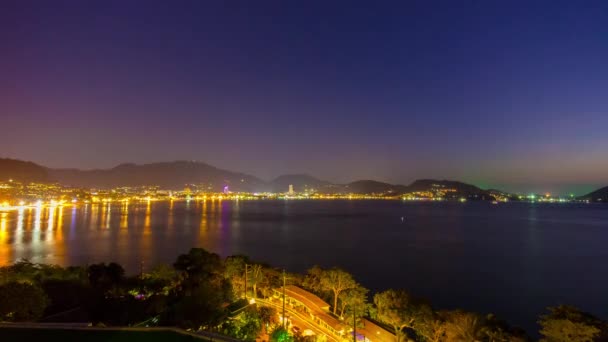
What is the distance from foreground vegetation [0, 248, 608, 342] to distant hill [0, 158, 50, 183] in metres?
107

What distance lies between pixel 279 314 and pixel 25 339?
7.00 m

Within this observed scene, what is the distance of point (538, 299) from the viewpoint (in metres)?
17.7

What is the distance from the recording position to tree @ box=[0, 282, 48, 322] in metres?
7.85

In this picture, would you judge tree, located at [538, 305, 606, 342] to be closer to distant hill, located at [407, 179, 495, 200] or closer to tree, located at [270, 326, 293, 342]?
tree, located at [270, 326, 293, 342]

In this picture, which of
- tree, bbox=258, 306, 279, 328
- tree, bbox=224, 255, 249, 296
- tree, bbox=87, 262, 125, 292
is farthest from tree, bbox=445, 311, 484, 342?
tree, bbox=87, 262, 125, 292

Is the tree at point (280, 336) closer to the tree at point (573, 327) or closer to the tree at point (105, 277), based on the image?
the tree at point (573, 327)

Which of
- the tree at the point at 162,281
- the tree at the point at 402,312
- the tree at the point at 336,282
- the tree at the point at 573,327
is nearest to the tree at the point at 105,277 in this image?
the tree at the point at 162,281

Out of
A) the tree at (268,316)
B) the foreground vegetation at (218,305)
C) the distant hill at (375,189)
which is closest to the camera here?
the foreground vegetation at (218,305)

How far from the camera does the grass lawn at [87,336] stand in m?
5.44

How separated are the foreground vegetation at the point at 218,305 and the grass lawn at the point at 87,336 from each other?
239 centimetres

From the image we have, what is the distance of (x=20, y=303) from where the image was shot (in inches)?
314

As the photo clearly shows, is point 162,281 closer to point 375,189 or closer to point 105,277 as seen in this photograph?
point 105,277

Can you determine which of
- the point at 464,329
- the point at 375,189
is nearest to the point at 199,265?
the point at 464,329

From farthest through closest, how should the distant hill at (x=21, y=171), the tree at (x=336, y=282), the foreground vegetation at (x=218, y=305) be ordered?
the distant hill at (x=21, y=171) → the tree at (x=336, y=282) → the foreground vegetation at (x=218, y=305)
